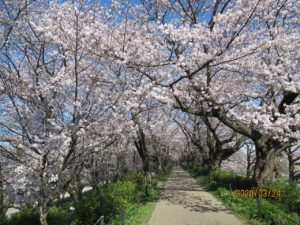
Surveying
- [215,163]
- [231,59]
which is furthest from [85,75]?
[215,163]

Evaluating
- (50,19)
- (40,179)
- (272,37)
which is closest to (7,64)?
(50,19)

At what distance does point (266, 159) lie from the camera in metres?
15.2

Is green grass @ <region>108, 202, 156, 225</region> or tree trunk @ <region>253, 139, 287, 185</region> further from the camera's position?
tree trunk @ <region>253, 139, 287, 185</region>

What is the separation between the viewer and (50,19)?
943 cm

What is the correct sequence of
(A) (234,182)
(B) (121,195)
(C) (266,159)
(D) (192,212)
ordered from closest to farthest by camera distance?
(D) (192,212), (B) (121,195), (C) (266,159), (A) (234,182)

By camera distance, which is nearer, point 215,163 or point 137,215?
point 137,215

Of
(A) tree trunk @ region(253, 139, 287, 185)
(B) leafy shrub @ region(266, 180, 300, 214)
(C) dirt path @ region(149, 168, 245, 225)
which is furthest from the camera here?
(A) tree trunk @ region(253, 139, 287, 185)

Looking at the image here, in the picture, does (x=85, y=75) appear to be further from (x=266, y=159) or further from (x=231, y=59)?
(x=266, y=159)

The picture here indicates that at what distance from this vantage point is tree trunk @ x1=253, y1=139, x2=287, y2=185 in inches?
592

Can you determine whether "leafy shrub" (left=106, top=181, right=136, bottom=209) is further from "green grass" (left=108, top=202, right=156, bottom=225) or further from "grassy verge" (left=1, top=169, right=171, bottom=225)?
"green grass" (left=108, top=202, right=156, bottom=225)

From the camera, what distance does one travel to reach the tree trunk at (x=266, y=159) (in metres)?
15.0

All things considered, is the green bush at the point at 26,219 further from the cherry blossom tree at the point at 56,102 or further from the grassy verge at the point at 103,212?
the cherry blossom tree at the point at 56,102
